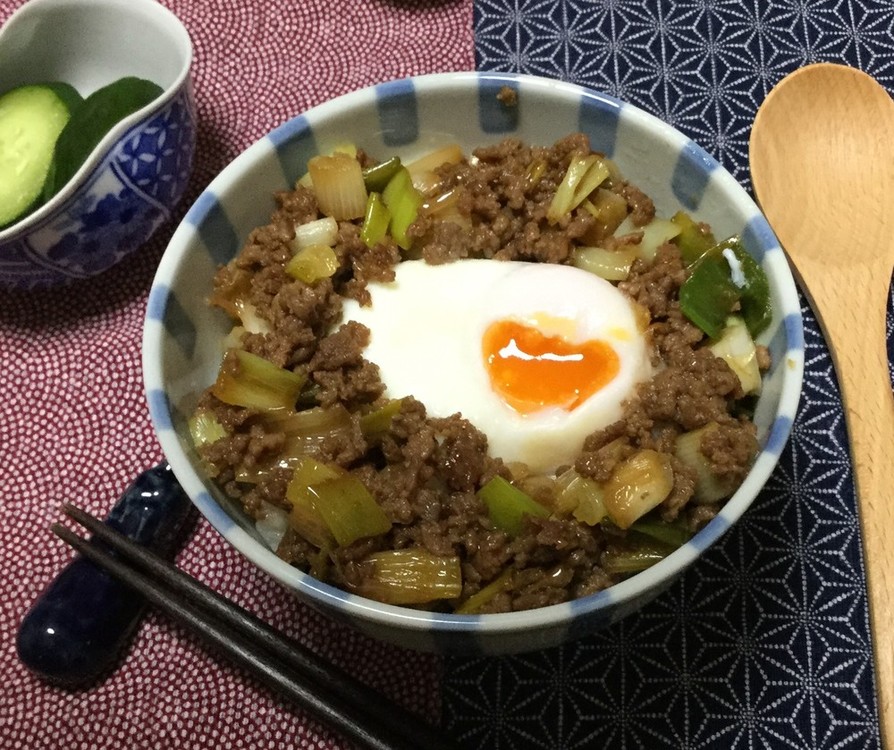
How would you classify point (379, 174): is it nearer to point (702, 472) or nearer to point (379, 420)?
point (379, 420)

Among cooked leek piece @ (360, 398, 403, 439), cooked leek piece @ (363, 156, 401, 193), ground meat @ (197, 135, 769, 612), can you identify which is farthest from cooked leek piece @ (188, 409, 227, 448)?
cooked leek piece @ (363, 156, 401, 193)

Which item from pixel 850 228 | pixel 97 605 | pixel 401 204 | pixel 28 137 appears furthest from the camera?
pixel 28 137

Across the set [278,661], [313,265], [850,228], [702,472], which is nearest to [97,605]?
[278,661]

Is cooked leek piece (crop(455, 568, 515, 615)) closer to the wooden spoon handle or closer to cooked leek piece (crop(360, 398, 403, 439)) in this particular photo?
cooked leek piece (crop(360, 398, 403, 439))

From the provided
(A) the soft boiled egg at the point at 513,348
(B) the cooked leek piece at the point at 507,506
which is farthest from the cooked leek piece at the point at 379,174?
(B) the cooked leek piece at the point at 507,506

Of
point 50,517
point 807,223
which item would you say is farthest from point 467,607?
point 807,223
